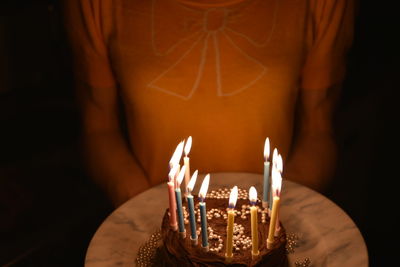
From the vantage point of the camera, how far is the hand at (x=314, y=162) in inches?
70.8

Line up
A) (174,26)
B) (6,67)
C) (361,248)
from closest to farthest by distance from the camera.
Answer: (361,248), (174,26), (6,67)

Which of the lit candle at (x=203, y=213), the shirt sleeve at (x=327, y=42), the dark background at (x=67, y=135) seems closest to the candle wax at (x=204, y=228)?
the lit candle at (x=203, y=213)

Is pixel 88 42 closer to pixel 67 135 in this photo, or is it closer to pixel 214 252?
pixel 214 252

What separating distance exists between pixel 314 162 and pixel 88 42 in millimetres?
1012

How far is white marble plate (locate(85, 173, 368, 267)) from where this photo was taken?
125 centimetres

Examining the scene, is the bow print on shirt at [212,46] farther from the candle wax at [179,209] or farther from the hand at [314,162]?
the candle wax at [179,209]

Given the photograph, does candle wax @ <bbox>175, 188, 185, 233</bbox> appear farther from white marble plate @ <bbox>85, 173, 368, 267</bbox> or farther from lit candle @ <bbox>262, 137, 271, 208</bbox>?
lit candle @ <bbox>262, 137, 271, 208</bbox>

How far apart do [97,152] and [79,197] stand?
94cm

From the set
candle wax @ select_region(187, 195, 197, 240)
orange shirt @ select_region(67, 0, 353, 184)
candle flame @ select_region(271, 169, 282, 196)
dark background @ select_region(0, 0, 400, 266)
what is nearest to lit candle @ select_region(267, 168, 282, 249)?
candle flame @ select_region(271, 169, 282, 196)

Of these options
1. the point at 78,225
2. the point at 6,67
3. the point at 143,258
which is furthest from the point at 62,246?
the point at 143,258

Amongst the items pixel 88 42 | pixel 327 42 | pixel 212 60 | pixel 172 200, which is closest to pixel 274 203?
pixel 172 200

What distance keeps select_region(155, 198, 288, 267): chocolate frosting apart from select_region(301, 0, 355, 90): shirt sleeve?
0.67 m

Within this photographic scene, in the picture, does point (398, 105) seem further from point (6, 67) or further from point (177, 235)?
point (6, 67)

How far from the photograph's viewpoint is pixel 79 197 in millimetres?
2705
